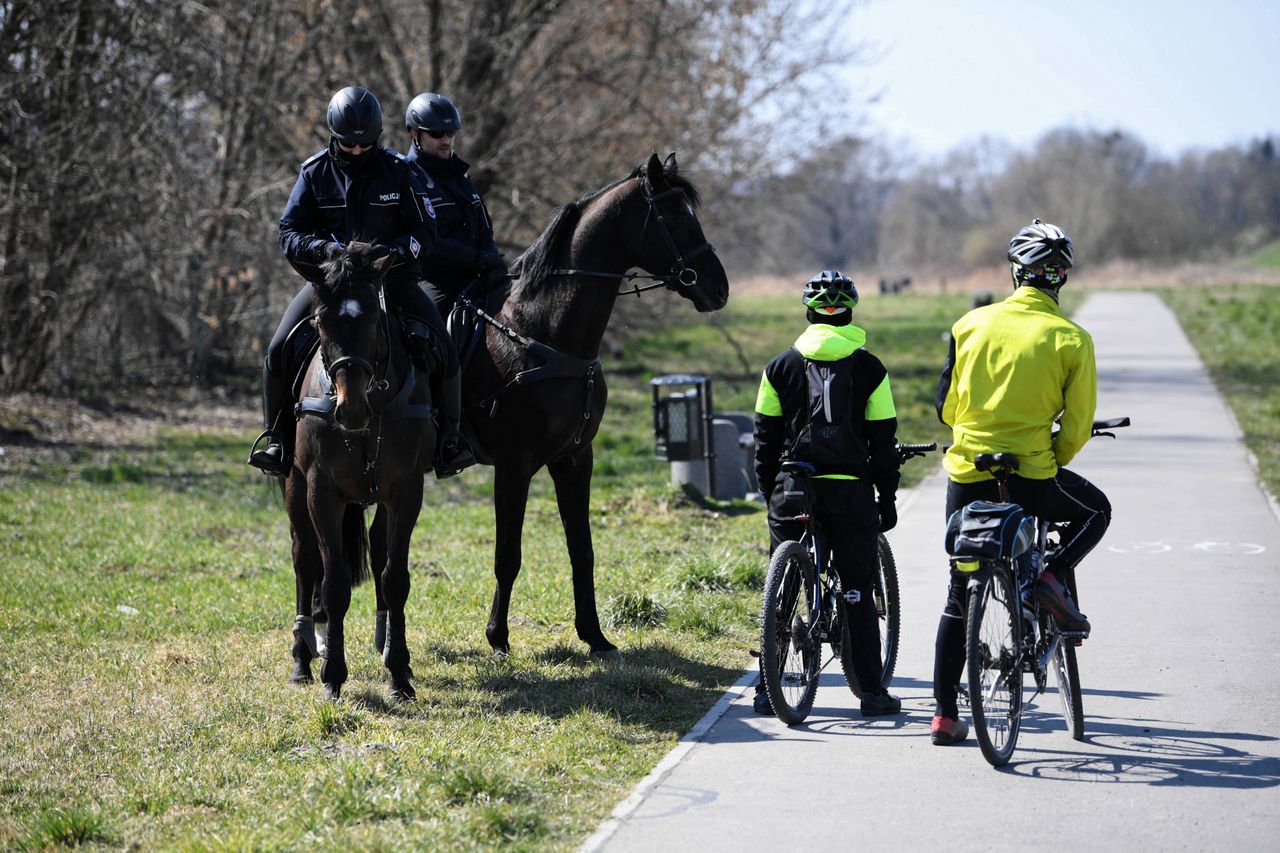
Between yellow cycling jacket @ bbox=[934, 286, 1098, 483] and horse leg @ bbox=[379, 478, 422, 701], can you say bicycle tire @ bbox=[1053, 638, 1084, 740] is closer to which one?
yellow cycling jacket @ bbox=[934, 286, 1098, 483]

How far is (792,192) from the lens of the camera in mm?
27797

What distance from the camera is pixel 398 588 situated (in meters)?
7.39

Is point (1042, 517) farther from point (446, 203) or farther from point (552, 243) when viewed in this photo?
point (446, 203)

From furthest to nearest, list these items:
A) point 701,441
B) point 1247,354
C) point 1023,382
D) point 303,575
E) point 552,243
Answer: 1. point 1247,354
2. point 701,441
3. point 552,243
4. point 303,575
5. point 1023,382

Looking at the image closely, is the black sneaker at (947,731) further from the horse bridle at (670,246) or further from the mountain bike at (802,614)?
the horse bridle at (670,246)

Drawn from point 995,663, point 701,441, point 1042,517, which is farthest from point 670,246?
point 701,441

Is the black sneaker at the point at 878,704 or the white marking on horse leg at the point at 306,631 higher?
the white marking on horse leg at the point at 306,631

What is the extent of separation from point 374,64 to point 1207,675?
16.1 m

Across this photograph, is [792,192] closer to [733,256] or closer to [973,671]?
[733,256]

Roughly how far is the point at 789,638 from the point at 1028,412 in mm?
1538

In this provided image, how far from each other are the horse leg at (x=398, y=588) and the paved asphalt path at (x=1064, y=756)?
158 centimetres

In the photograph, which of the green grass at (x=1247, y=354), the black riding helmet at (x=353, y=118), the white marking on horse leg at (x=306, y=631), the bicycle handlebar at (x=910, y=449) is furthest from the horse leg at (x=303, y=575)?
the green grass at (x=1247, y=354)

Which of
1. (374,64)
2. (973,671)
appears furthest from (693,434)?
(374,64)

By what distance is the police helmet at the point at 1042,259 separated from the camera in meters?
6.23
